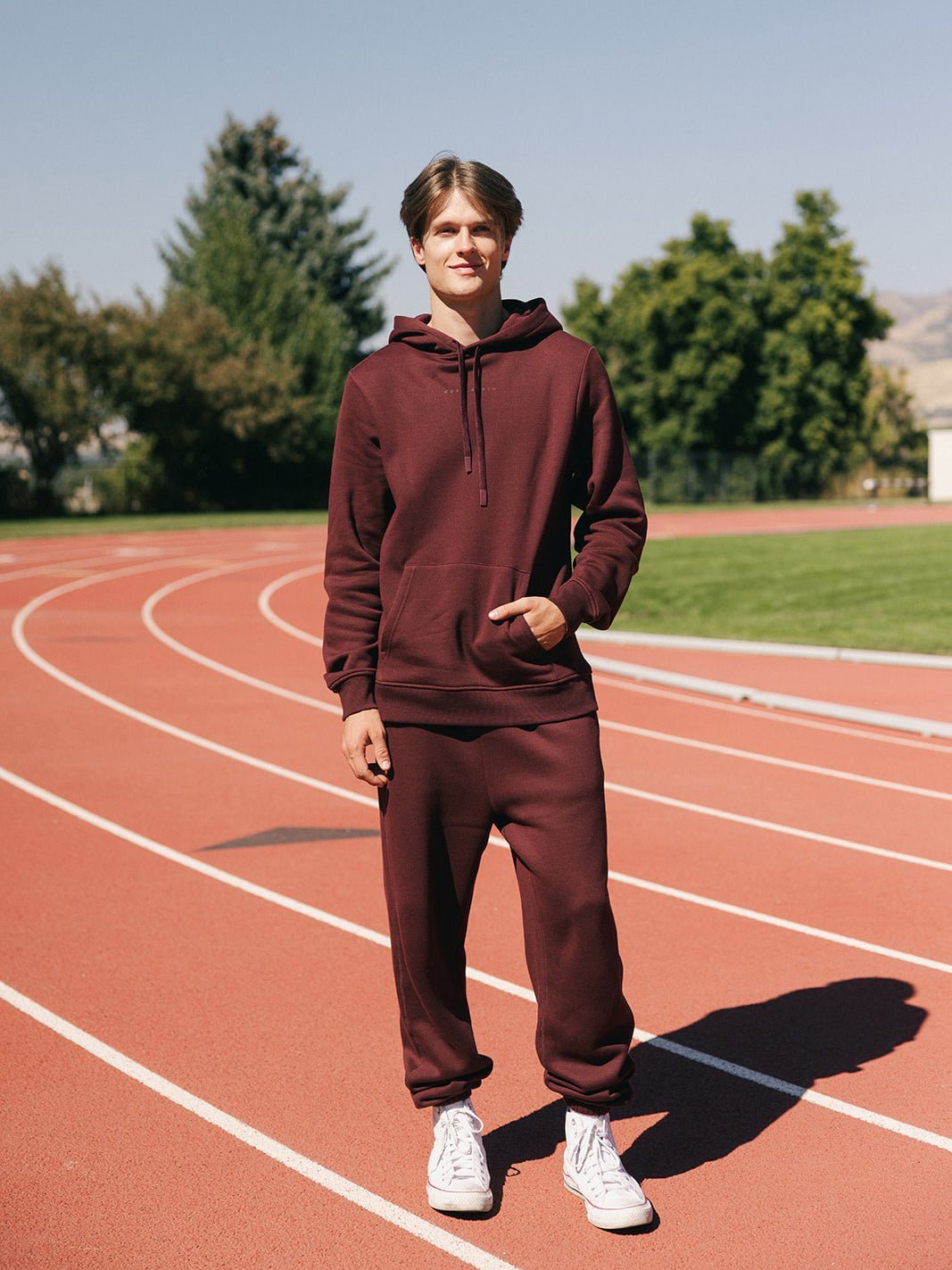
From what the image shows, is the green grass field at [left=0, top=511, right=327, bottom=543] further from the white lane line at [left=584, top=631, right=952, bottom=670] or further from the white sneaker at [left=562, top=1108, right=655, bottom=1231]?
the white sneaker at [left=562, top=1108, right=655, bottom=1231]

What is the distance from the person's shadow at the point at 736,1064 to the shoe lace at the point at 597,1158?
0.76ft

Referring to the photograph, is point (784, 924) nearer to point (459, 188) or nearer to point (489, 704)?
point (489, 704)

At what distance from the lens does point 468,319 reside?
10.2ft

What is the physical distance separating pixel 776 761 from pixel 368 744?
5.56 metres

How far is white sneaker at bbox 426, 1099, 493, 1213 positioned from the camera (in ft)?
10.4

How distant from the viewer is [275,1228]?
124 inches

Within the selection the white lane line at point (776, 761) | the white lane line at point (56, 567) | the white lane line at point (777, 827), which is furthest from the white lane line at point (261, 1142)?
the white lane line at point (56, 567)

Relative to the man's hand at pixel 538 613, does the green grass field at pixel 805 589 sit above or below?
below

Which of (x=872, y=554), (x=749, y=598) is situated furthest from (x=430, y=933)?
(x=872, y=554)

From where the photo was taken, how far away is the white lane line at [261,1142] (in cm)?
307

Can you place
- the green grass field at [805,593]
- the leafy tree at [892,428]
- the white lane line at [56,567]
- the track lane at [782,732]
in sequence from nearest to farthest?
1. the track lane at [782,732]
2. the green grass field at [805,593]
3. the white lane line at [56,567]
4. the leafy tree at [892,428]

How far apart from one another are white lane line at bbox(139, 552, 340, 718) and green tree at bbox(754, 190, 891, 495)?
39.7 metres

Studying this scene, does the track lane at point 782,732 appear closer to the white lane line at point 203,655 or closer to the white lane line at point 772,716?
the white lane line at point 772,716

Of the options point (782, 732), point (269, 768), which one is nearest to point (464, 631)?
point (269, 768)
